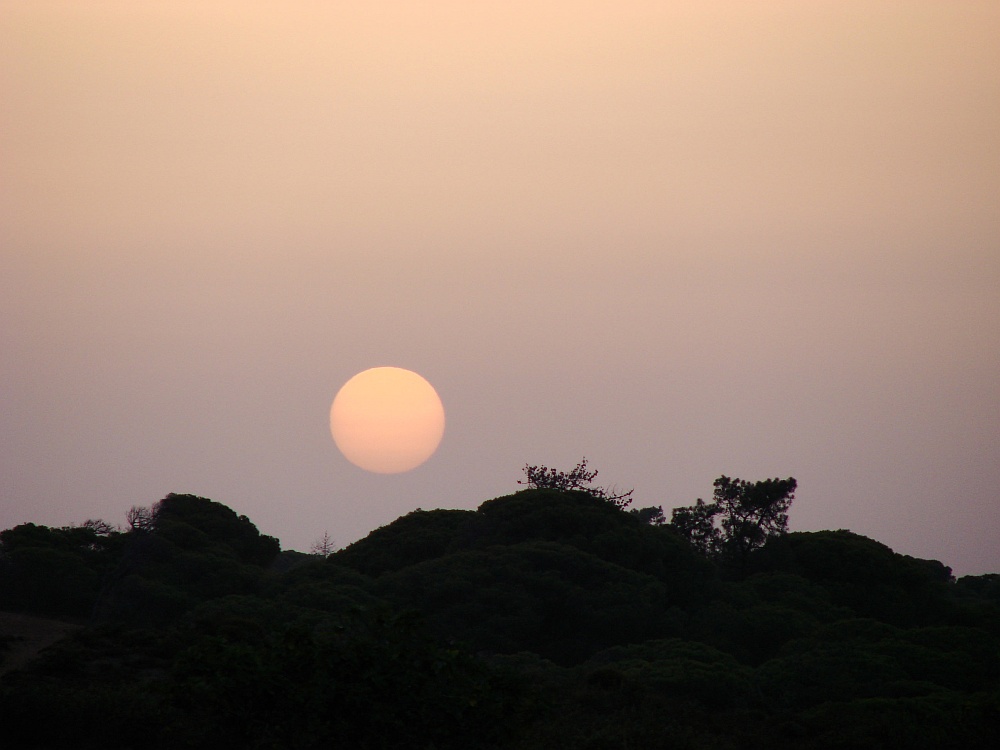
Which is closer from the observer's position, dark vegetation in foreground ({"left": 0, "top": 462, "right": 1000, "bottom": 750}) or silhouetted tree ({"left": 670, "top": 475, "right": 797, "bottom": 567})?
dark vegetation in foreground ({"left": 0, "top": 462, "right": 1000, "bottom": 750})

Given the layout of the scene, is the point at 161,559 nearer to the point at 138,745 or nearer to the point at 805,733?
the point at 138,745

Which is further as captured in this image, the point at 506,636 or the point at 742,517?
the point at 742,517

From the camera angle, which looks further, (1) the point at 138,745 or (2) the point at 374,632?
(1) the point at 138,745

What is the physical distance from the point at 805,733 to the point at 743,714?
2662 millimetres

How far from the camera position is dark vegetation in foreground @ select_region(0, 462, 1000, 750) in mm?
16609

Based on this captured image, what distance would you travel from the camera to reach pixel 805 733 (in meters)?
28.4

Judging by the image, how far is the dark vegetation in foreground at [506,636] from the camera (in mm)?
16609

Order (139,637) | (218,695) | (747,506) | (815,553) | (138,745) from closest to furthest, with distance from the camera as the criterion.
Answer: (218,695), (138,745), (139,637), (815,553), (747,506)

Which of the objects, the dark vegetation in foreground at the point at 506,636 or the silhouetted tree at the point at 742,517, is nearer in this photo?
the dark vegetation in foreground at the point at 506,636

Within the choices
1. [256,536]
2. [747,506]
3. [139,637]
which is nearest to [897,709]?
[139,637]

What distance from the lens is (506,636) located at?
43.0 metres

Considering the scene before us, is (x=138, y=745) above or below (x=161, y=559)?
below

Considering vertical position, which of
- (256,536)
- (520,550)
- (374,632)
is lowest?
(374,632)

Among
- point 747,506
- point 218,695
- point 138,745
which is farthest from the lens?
point 747,506
